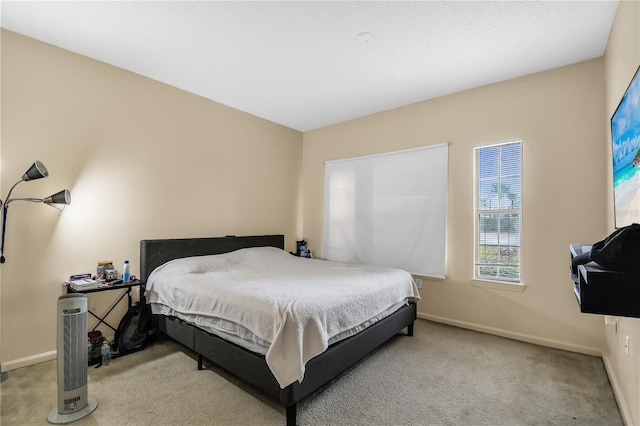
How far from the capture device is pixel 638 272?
105 centimetres

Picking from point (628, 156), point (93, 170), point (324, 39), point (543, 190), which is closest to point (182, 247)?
point (93, 170)

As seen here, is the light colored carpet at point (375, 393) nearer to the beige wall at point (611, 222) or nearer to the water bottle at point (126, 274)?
the beige wall at point (611, 222)

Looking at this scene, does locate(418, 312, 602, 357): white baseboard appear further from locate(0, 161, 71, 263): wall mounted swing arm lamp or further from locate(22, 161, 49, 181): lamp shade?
locate(22, 161, 49, 181): lamp shade

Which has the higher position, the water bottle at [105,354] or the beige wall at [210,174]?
the beige wall at [210,174]

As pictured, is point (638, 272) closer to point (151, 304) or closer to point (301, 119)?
point (151, 304)

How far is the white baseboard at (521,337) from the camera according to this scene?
2822mm

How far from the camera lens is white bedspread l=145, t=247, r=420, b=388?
1.87 m

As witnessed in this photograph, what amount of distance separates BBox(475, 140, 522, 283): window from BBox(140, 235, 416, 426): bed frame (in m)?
1.05

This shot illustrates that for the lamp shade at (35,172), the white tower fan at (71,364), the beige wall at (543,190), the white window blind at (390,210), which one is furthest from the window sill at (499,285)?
the lamp shade at (35,172)

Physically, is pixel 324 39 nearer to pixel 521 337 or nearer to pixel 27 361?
pixel 521 337

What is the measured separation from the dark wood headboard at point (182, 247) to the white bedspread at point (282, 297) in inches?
5.7

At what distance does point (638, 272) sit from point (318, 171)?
4250 mm

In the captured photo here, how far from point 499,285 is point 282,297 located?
2509 mm

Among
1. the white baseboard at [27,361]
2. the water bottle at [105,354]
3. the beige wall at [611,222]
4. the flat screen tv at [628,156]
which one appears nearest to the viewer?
the flat screen tv at [628,156]
